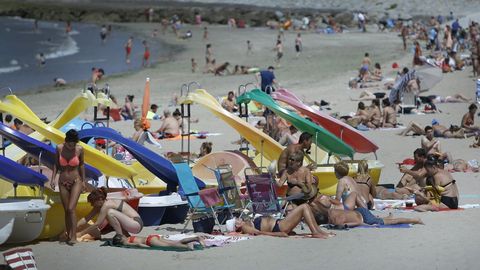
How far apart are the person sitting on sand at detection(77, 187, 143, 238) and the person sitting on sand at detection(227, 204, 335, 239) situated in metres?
1.04

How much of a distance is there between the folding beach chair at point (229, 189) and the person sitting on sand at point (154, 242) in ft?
3.48

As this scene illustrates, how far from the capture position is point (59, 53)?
50094 millimetres

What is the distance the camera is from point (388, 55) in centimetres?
3928

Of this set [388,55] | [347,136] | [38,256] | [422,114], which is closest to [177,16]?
[388,55]

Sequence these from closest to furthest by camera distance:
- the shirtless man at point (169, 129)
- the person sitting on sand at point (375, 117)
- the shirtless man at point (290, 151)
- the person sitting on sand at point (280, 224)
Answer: the person sitting on sand at point (280, 224) → the shirtless man at point (290, 151) → the shirtless man at point (169, 129) → the person sitting on sand at point (375, 117)

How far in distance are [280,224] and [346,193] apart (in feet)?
3.45

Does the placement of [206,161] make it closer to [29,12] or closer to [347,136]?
[347,136]

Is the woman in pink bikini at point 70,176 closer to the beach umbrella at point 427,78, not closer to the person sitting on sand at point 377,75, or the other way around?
the beach umbrella at point 427,78

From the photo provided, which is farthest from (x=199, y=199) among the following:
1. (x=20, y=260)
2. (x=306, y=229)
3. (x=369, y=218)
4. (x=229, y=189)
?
(x=20, y=260)

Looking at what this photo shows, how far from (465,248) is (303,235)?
5.59ft

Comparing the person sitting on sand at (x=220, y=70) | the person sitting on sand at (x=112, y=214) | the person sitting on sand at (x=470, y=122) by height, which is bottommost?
the person sitting on sand at (x=220, y=70)

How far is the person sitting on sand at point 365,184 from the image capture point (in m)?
12.5

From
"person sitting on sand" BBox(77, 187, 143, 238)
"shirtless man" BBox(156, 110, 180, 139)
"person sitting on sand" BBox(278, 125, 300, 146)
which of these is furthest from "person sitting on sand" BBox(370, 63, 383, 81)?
Answer: "person sitting on sand" BBox(77, 187, 143, 238)

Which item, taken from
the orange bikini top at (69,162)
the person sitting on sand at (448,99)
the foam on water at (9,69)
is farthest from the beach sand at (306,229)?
the foam on water at (9,69)
